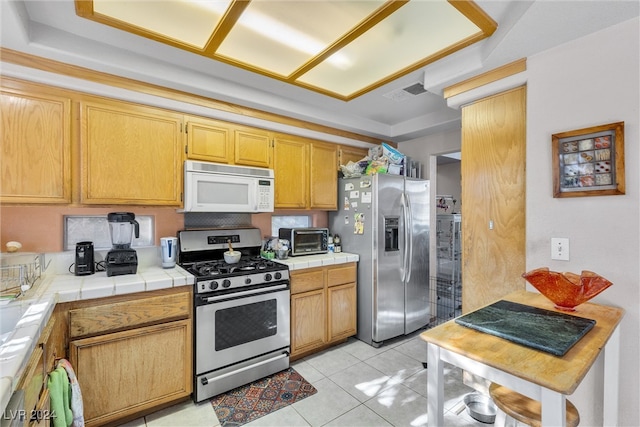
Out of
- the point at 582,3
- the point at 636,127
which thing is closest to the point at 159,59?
the point at 582,3

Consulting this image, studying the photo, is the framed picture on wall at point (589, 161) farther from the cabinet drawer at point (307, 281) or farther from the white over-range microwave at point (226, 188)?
the white over-range microwave at point (226, 188)

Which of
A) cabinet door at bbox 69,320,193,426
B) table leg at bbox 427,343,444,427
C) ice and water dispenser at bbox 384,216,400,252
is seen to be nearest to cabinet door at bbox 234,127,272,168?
ice and water dispenser at bbox 384,216,400,252

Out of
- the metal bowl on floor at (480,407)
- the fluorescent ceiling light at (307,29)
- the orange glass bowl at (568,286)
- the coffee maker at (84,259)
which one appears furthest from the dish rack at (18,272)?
the metal bowl on floor at (480,407)

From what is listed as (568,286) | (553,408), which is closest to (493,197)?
(568,286)

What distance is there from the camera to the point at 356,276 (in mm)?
3211

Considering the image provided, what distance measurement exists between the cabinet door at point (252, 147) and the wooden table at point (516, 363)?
2178mm

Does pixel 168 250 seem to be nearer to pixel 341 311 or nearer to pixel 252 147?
pixel 252 147

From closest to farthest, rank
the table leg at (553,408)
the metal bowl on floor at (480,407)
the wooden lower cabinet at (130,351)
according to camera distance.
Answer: the table leg at (553,408) < the wooden lower cabinet at (130,351) < the metal bowl on floor at (480,407)

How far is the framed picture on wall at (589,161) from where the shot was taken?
1562 mm

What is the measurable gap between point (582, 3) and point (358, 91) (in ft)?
5.04

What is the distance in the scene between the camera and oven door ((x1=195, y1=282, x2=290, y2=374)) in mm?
2152

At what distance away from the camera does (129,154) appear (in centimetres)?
221

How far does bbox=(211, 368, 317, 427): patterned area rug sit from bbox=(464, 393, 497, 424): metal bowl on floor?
112 centimetres

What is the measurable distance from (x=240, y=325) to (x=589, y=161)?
8.24ft
